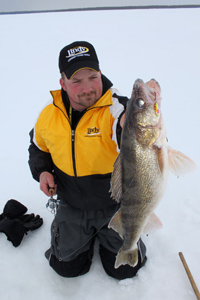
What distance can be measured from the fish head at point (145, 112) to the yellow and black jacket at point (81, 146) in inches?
17.6

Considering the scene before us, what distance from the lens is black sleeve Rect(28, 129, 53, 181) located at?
7.25ft

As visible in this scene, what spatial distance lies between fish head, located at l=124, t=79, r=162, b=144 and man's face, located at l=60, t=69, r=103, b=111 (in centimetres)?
64

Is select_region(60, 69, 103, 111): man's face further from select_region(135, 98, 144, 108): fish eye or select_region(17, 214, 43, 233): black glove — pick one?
select_region(17, 214, 43, 233): black glove

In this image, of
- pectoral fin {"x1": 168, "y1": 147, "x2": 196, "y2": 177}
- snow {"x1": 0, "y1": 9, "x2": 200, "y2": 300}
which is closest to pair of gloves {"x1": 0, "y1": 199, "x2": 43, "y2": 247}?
snow {"x1": 0, "y1": 9, "x2": 200, "y2": 300}

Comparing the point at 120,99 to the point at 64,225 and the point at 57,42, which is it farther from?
the point at 57,42

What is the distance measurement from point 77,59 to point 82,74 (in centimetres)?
13

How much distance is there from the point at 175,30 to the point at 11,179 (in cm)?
1132

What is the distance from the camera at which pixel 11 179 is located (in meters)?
3.31

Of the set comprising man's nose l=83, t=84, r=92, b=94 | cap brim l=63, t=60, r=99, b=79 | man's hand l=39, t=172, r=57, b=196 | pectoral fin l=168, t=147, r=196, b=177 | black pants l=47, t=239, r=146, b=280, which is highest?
cap brim l=63, t=60, r=99, b=79

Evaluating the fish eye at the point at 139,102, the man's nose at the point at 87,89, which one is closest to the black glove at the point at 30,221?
the man's nose at the point at 87,89

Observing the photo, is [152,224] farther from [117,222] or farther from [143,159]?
[143,159]

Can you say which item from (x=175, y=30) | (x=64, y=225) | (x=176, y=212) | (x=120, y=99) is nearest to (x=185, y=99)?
(x=176, y=212)

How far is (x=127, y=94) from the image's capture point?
588 cm

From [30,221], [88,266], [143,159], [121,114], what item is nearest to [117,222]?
[143,159]
